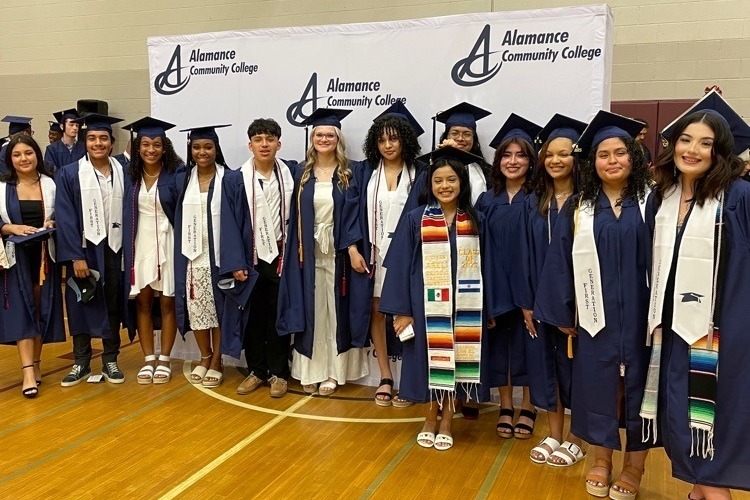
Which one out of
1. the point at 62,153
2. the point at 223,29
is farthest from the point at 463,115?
the point at 62,153

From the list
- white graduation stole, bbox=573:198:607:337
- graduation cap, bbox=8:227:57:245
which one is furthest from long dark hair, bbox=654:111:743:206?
graduation cap, bbox=8:227:57:245

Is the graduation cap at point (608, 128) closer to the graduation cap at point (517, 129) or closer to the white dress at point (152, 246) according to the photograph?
the graduation cap at point (517, 129)

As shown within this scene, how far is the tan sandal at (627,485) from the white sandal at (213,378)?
275 cm

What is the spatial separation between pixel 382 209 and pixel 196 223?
1310mm

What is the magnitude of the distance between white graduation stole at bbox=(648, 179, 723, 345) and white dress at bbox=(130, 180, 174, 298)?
3.23 metres

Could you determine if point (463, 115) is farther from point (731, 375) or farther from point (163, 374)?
point (163, 374)

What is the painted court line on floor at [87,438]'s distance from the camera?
126 inches

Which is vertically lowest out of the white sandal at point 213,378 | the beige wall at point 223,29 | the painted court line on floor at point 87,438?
the painted court line on floor at point 87,438

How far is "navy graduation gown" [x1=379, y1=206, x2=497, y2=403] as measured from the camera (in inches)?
136

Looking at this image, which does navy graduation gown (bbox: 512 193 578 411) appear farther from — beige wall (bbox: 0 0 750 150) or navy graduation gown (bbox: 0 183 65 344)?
beige wall (bbox: 0 0 750 150)

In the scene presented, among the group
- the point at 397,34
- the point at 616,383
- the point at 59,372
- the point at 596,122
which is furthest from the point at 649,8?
the point at 59,372

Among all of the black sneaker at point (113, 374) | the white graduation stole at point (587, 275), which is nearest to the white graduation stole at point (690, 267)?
the white graduation stole at point (587, 275)

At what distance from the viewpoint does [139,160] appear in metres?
4.44

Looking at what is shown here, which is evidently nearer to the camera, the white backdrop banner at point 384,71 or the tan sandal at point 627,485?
the tan sandal at point 627,485
